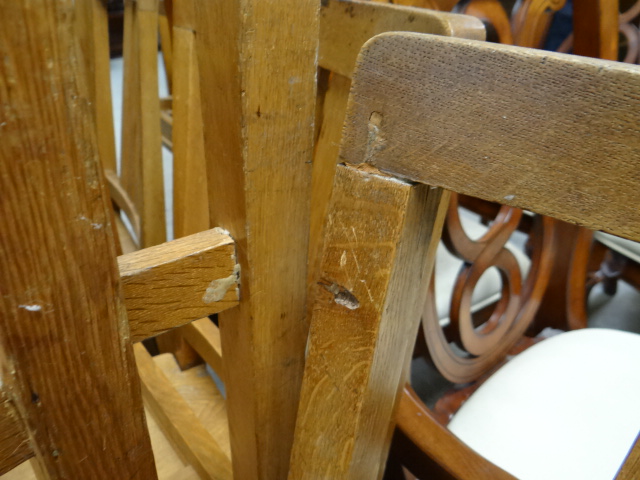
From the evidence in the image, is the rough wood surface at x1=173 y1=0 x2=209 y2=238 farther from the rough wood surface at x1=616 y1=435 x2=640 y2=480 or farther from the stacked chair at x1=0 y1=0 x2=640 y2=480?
the rough wood surface at x1=616 y1=435 x2=640 y2=480

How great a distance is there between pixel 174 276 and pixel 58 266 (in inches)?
4.4

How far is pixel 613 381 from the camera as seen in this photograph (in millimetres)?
667

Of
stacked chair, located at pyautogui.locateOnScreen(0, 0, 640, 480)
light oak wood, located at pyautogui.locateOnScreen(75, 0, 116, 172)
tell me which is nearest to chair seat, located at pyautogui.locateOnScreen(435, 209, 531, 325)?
stacked chair, located at pyautogui.locateOnScreen(0, 0, 640, 480)

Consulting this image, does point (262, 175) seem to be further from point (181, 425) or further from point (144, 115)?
point (144, 115)

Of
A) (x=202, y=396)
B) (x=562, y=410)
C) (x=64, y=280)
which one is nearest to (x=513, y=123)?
(x=64, y=280)

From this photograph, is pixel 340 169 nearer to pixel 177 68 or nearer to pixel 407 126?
pixel 407 126

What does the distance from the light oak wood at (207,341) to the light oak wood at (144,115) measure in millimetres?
244

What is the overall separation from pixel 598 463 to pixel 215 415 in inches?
24.2

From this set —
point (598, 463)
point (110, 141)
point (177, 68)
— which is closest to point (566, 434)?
point (598, 463)

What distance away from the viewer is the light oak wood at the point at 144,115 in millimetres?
886

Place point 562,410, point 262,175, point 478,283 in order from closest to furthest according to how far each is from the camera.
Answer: point 262,175 → point 562,410 → point 478,283

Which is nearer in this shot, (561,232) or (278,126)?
(278,126)

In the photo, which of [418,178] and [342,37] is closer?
[418,178]

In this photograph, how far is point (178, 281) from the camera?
1.22 ft
